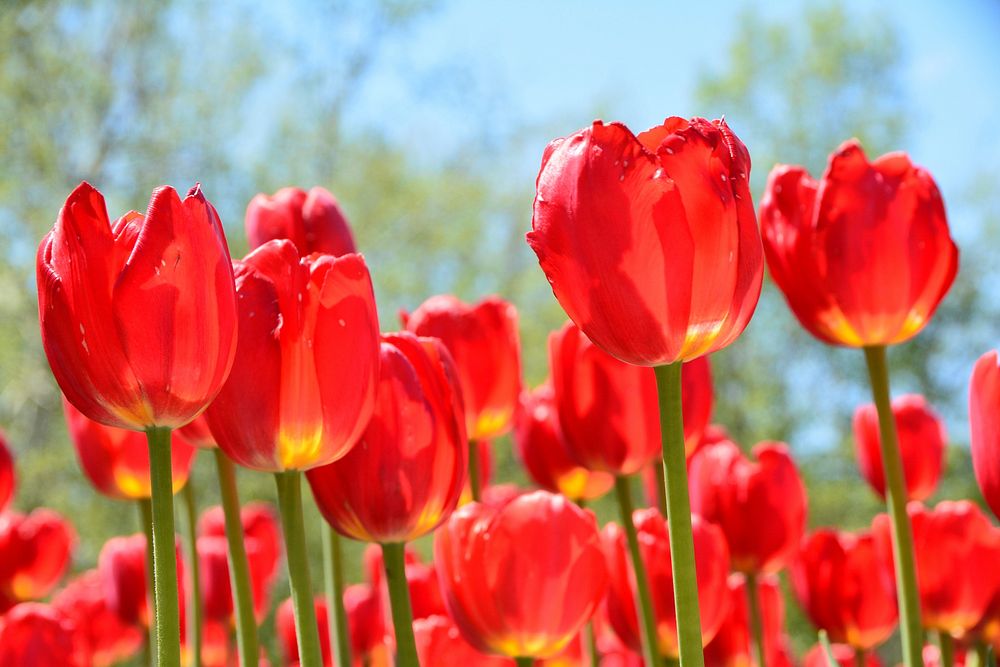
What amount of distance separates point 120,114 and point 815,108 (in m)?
6.38

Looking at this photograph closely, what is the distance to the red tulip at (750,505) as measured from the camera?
104 cm

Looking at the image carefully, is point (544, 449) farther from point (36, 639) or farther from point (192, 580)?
point (36, 639)

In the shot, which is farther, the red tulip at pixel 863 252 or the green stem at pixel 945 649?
the green stem at pixel 945 649

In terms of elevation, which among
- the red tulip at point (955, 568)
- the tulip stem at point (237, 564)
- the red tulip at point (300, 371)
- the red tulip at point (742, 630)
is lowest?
the red tulip at point (742, 630)

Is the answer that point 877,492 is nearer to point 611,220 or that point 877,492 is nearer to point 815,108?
point 611,220

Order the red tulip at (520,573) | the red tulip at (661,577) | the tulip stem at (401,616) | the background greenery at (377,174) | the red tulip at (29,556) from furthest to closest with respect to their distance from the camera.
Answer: the background greenery at (377,174) < the red tulip at (29,556) < the red tulip at (661,577) < the red tulip at (520,573) < the tulip stem at (401,616)

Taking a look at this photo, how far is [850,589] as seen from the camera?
1.07 meters

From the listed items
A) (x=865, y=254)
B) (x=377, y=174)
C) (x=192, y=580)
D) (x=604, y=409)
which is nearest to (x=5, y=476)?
(x=192, y=580)

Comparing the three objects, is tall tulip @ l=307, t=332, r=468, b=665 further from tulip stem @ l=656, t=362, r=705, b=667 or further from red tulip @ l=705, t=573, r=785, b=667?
red tulip @ l=705, t=573, r=785, b=667

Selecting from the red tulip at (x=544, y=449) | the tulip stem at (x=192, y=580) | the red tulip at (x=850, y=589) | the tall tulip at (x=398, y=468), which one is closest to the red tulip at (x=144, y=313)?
the tall tulip at (x=398, y=468)

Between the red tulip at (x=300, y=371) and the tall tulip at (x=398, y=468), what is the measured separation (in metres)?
0.05

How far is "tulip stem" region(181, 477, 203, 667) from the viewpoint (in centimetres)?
87

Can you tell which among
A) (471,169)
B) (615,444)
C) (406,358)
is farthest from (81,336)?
(471,169)

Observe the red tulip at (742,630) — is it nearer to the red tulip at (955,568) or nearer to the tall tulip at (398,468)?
the red tulip at (955,568)
